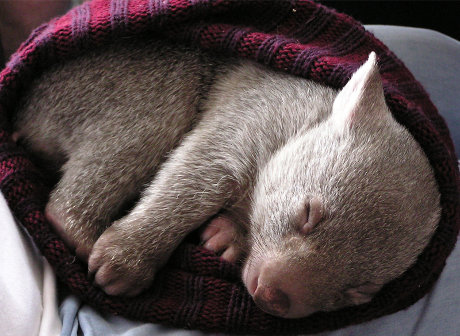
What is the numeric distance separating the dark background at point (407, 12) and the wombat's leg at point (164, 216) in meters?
1.82

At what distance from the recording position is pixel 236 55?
4.94 ft

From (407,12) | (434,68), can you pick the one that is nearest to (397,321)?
(434,68)

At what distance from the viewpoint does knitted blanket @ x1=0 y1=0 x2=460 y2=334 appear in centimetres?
128

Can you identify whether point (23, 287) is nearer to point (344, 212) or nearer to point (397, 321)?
point (344, 212)

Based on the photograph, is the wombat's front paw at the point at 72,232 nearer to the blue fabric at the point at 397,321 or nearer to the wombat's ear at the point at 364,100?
the blue fabric at the point at 397,321

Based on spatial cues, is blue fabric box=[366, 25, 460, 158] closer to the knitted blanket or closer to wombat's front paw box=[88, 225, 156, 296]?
the knitted blanket

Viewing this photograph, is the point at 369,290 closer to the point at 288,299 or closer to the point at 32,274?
the point at 288,299

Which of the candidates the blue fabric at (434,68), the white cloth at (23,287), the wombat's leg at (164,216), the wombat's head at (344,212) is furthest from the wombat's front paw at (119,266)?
the blue fabric at (434,68)

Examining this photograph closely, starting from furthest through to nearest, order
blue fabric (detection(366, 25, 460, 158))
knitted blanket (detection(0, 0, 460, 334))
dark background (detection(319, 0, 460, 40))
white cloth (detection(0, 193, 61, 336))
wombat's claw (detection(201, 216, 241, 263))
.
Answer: dark background (detection(319, 0, 460, 40)) → blue fabric (detection(366, 25, 460, 158)) → wombat's claw (detection(201, 216, 241, 263)) → knitted blanket (detection(0, 0, 460, 334)) → white cloth (detection(0, 193, 61, 336))

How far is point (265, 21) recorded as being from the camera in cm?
156

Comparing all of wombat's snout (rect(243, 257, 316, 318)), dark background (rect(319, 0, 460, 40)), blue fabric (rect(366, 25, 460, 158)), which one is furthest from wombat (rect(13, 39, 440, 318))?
dark background (rect(319, 0, 460, 40))

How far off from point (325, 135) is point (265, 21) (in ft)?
1.45

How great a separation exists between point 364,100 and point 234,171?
16.3 inches

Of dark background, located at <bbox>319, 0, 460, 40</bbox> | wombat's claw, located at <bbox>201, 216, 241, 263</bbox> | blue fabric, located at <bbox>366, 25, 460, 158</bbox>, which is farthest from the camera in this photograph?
dark background, located at <bbox>319, 0, 460, 40</bbox>
